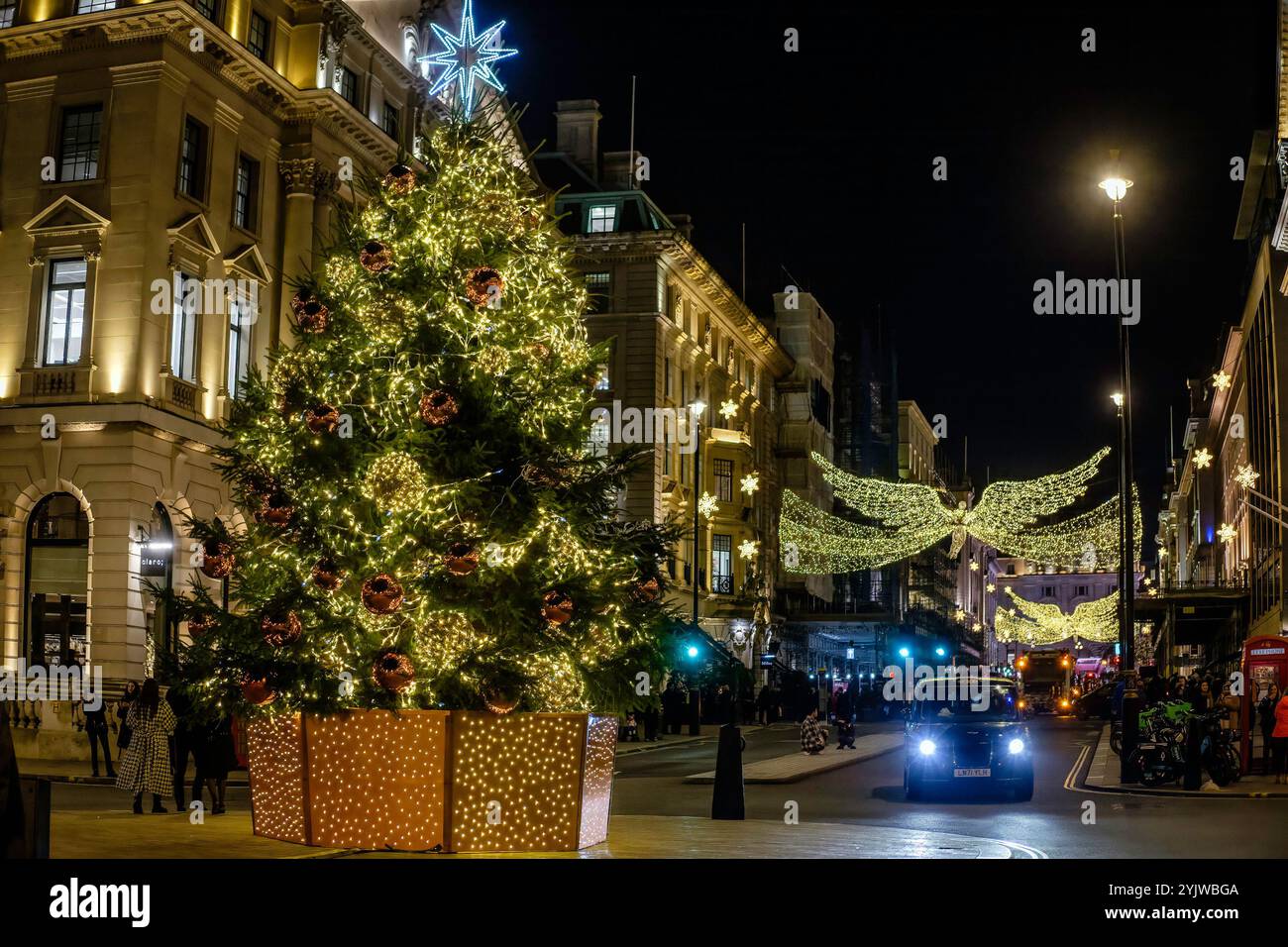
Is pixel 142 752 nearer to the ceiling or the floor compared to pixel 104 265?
nearer to the floor

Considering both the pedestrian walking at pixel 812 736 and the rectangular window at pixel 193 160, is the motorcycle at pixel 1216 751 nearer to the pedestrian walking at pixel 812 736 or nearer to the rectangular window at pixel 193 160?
the pedestrian walking at pixel 812 736

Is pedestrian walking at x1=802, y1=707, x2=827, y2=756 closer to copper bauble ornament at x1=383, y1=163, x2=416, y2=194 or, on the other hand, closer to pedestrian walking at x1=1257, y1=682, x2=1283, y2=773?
pedestrian walking at x1=1257, y1=682, x2=1283, y2=773

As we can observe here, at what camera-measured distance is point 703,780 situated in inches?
1022

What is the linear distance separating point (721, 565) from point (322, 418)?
5191 centimetres

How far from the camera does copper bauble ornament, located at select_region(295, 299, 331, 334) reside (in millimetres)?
14945

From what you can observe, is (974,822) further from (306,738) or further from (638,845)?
(306,738)

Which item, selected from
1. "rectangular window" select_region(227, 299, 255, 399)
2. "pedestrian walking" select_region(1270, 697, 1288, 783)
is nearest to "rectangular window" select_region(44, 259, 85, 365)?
"rectangular window" select_region(227, 299, 255, 399)

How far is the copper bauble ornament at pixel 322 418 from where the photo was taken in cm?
1423

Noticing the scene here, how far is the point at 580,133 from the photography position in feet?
215

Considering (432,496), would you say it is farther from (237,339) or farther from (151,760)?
(237,339)

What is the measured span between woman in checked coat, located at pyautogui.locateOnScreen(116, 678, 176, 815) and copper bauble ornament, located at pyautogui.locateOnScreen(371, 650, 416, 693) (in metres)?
6.49

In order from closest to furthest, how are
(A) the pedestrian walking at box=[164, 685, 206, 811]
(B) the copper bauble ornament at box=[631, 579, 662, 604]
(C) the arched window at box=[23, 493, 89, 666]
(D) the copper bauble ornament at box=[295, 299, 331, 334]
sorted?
(D) the copper bauble ornament at box=[295, 299, 331, 334]
(B) the copper bauble ornament at box=[631, 579, 662, 604]
(A) the pedestrian walking at box=[164, 685, 206, 811]
(C) the arched window at box=[23, 493, 89, 666]
